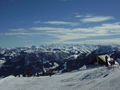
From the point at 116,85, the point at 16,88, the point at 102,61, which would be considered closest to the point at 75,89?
the point at 116,85

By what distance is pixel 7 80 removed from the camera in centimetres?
3806

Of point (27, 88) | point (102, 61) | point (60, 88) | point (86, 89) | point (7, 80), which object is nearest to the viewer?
point (86, 89)

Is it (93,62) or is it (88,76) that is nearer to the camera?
(88,76)

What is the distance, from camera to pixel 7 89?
30391 millimetres

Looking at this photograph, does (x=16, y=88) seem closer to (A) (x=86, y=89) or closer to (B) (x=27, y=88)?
(B) (x=27, y=88)

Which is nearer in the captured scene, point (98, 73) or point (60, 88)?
point (60, 88)

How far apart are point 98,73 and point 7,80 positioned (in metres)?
16.4

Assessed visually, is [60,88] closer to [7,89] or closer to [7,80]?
[7,89]

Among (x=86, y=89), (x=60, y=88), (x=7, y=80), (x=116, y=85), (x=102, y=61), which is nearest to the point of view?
(x=116, y=85)

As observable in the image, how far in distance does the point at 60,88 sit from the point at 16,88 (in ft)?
23.3

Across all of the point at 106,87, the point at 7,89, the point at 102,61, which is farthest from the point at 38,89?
the point at 102,61

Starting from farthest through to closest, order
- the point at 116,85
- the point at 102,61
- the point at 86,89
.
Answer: the point at 102,61
the point at 86,89
the point at 116,85

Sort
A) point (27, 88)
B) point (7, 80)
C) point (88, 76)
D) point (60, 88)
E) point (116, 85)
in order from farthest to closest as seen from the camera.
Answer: point (7, 80), point (88, 76), point (27, 88), point (60, 88), point (116, 85)

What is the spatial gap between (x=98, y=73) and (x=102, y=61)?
2873 centimetres
